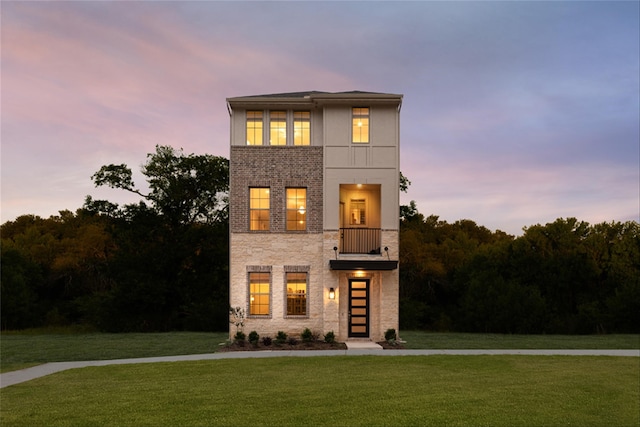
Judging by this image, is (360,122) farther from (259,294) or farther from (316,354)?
(316,354)

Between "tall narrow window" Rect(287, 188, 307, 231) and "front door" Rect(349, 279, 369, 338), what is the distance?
3.06m

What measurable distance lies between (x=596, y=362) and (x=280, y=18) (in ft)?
55.9

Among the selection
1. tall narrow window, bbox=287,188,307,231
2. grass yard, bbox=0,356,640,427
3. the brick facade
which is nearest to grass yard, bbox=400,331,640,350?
grass yard, bbox=0,356,640,427

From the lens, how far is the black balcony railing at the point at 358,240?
68.4ft

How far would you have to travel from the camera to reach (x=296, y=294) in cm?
2028

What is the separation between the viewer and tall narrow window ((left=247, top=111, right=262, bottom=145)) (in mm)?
20750

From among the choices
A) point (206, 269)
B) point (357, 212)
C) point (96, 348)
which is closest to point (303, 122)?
point (357, 212)

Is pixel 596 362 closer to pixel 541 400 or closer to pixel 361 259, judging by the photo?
pixel 541 400

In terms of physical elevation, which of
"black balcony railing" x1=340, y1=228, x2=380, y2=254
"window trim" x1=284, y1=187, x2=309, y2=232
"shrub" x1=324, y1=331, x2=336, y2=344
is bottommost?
"shrub" x1=324, y1=331, x2=336, y2=344

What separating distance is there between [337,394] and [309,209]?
10.5 metres

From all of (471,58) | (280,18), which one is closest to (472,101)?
(471,58)

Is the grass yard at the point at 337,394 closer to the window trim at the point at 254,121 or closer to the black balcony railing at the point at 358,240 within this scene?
the black balcony railing at the point at 358,240

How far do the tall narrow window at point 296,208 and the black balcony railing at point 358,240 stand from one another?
1.71m

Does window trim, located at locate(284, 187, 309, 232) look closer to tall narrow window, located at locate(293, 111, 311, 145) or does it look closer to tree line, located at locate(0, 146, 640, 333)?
tall narrow window, located at locate(293, 111, 311, 145)
